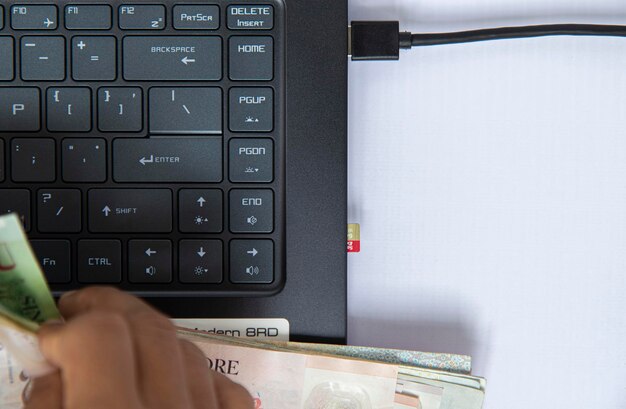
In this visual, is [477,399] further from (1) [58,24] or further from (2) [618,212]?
(1) [58,24]

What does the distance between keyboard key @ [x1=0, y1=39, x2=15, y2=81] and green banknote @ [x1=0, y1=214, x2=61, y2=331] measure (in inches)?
6.8

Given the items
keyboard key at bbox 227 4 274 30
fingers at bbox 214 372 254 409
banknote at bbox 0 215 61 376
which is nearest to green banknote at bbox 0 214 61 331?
banknote at bbox 0 215 61 376

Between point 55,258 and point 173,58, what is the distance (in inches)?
7.0

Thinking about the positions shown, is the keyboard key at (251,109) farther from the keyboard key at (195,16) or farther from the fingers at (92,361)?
the fingers at (92,361)

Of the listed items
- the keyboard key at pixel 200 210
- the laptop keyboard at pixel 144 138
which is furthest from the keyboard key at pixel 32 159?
the keyboard key at pixel 200 210

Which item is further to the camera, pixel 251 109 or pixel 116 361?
pixel 251 109

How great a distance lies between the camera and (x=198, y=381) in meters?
0.34

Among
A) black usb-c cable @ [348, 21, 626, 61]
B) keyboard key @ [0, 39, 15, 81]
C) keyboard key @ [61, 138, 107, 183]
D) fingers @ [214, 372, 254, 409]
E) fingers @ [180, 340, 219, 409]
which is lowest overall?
fingers @ [214, 372, 254, 409]

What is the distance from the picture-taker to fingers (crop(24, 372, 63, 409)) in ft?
0.93

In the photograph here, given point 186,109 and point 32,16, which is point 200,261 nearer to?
point 186,109

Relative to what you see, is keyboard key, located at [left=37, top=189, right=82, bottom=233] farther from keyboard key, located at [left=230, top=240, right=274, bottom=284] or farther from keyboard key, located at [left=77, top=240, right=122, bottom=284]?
keyboard key, located at [left=230, top=240, right=274, bottom=284]

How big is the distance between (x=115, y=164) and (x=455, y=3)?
313 mm

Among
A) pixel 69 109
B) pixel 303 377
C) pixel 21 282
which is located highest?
pixel 69 109

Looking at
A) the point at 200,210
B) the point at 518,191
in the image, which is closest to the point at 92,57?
the point at 200,210
